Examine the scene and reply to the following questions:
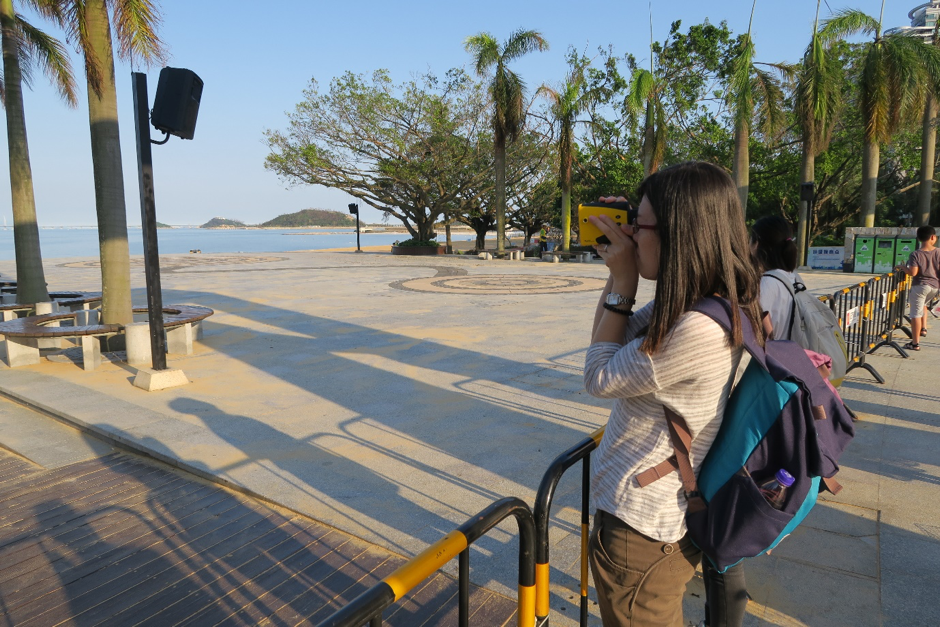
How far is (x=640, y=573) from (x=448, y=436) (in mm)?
3389

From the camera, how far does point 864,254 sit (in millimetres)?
19641

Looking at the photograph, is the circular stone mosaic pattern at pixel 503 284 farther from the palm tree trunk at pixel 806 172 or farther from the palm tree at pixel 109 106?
the palm tree trunk at pixel 806 172

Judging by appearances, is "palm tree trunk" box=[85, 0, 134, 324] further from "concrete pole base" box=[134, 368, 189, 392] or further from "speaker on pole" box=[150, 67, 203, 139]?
"speaker on pole" box=[150, 67, 203, 139]

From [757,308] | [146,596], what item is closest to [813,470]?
[757,308]

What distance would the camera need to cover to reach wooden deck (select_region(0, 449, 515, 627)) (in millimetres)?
2723

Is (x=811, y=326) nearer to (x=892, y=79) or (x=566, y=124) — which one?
(x=892, y=79)

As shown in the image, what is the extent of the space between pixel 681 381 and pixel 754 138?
31.2 meters

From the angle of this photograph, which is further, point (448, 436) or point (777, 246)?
point (448, 436)

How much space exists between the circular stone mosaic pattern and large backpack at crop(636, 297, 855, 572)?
42.2ft

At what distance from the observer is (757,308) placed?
1.56m

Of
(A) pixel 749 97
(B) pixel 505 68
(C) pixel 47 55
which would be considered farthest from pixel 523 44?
(C) pixel 47 55

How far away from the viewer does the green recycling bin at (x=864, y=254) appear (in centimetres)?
1945

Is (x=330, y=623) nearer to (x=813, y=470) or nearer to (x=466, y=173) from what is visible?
(x=813, y=470)

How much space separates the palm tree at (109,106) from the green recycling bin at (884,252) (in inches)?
792
